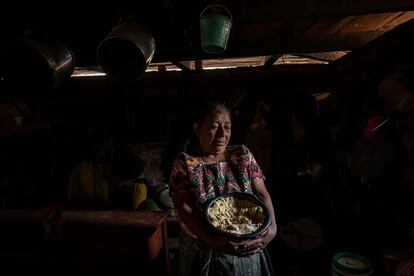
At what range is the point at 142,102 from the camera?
177 inches

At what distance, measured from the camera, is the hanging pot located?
73.5 inches

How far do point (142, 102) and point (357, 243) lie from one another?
157 inches

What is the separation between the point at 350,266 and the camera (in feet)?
8.94

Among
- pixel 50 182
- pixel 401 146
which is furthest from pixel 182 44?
pixel 50 182

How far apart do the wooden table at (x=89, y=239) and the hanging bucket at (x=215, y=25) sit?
5.74 ft

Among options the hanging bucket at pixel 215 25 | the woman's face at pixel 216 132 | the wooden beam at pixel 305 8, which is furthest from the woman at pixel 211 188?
the wooden beam at pixel 305 8

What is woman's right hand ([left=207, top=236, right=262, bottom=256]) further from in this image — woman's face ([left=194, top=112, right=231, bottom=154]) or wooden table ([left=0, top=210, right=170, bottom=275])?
wooden table ([left=0, top=210, right=170, bottom=275])

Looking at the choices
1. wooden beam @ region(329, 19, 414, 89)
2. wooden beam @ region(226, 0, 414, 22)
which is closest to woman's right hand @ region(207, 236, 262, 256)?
wooden beam @ region(226, 0, 414, 22)

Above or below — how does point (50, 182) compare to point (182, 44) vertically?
below

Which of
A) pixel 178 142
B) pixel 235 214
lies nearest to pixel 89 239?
pixel 235 214

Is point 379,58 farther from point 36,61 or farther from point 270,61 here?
point 36,61

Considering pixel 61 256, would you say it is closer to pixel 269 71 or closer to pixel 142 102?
pixel 142 102

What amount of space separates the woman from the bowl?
0.08 metres

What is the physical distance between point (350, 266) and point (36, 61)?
371 centimetres
